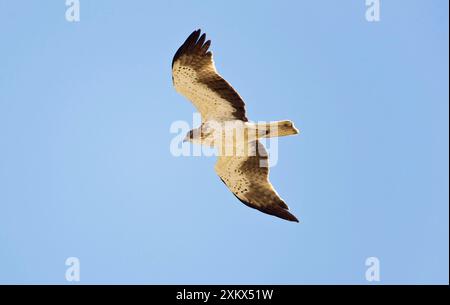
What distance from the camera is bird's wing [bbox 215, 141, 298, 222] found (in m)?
10.1

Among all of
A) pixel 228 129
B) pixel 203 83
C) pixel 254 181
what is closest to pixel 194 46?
pixel 203 83

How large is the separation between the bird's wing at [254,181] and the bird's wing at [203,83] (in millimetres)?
779

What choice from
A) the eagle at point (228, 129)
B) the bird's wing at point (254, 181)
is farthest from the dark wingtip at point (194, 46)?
the bird's wing at point (254, 181)

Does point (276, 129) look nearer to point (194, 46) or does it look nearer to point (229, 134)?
point (229, 134)

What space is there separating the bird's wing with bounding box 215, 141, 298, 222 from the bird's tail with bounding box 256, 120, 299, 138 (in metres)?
0.78

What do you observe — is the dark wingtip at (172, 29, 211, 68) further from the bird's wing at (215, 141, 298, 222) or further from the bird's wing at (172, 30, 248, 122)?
the bird's wing at (215, 141, 298, 222)

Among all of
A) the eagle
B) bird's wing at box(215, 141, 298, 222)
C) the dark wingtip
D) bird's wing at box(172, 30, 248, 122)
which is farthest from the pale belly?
the dark wingtip

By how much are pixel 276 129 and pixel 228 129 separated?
0.94 metres

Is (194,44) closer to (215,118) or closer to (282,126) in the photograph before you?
(215,118)

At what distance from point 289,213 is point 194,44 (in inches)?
120
